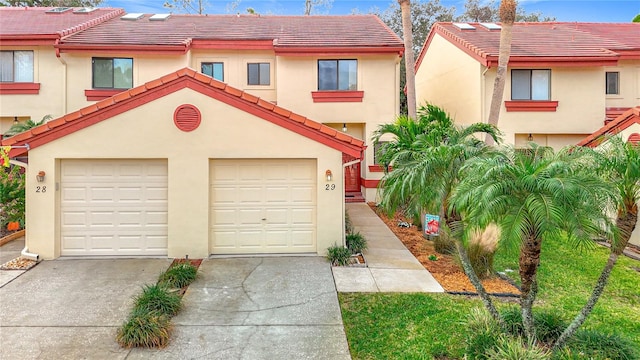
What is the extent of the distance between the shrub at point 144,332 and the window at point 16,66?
51.1 ft

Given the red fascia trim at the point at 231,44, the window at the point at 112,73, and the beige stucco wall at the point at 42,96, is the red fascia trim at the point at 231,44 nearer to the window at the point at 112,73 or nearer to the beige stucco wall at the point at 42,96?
the window at the point at 112,73

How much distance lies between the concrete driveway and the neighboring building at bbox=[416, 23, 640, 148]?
38.1 ft

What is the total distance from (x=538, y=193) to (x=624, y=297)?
544 cm

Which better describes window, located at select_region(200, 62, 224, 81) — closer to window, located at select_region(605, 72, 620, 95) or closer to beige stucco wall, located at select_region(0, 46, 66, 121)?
beige stucco wall, located at select_region(0, 46, 66, 121)

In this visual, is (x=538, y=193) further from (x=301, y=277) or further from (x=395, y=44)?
(x=395, y=44)

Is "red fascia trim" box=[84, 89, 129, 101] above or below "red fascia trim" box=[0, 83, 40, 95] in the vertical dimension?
below

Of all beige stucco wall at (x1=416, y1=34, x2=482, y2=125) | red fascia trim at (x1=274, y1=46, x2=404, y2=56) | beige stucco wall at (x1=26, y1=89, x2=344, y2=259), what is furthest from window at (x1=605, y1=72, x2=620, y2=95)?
beige stucco wall at (x1=26, y1=89, x2=344, y2=259)

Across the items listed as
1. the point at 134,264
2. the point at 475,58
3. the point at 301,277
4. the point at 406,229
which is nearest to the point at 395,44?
the point at 475,58

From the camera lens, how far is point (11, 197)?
10539 millimetres

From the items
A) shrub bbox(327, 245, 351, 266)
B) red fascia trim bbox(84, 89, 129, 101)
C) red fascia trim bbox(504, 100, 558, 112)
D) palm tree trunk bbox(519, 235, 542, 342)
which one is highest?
red fascia trim bbox(84, 89, 129, 101)

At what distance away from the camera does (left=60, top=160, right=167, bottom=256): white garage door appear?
9172mm

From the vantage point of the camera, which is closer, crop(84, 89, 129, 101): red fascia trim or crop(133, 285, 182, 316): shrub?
crop(133, 285, 182, 316): shrub

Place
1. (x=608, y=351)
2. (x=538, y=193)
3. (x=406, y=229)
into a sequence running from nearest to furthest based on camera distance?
(x=538, y=193) → (x=608, y=351) → (x=406, y=229)

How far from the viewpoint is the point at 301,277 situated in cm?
795
